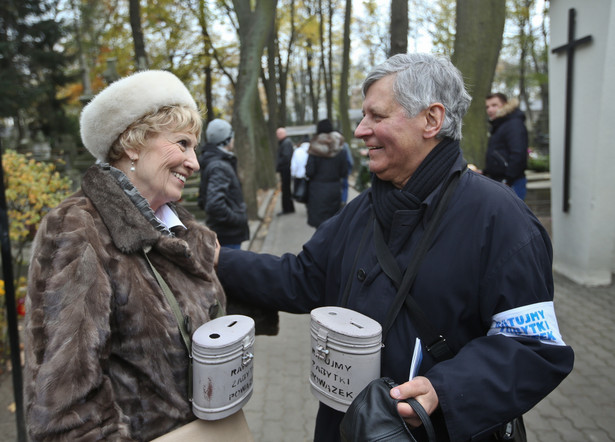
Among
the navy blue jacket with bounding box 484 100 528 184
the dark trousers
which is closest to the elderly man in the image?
the navy blue jacket with bounding box 484 100 528 184

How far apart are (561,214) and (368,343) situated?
565cm

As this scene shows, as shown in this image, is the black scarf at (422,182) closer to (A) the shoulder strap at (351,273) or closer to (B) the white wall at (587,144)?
(A) the shoulder strap at (351,273)

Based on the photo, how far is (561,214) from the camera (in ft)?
20.5

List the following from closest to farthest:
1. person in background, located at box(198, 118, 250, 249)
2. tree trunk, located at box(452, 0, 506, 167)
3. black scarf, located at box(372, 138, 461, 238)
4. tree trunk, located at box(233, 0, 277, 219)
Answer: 1. black scarf, located at box(372, 138, 461, 238)
2. person in background, located at box(198, 118, 250, 249)
3. tree trunk, located at box(452, 0, 506, 167)
4. tree trunk, located at box(233, 0, 277, 219)

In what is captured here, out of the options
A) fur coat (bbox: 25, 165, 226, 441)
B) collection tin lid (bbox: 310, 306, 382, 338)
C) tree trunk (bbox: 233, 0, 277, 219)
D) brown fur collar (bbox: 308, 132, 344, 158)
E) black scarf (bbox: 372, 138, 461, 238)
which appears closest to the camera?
fur coat (bbox: 25, 165, 226, 441)

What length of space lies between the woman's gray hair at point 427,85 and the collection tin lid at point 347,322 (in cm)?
71

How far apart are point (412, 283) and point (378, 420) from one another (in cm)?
45

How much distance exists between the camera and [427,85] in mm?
1704

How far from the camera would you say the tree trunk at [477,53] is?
18.3 ft

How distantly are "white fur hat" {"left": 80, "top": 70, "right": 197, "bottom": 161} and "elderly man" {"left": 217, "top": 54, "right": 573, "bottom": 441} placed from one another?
29.8 inches

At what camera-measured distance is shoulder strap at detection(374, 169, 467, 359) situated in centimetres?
157

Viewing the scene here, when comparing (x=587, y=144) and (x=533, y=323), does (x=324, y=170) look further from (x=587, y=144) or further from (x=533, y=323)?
(x=533, y=323)

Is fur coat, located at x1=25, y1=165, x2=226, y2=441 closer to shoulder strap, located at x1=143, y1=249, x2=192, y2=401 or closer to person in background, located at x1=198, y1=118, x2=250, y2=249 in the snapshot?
shoulder strap, located at x1=143, y1=249, x2=192, y2=401

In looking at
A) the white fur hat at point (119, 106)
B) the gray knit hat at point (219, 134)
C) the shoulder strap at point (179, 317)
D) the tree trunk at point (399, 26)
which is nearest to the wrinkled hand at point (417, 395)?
the shoulder strap at point (179, 317)
